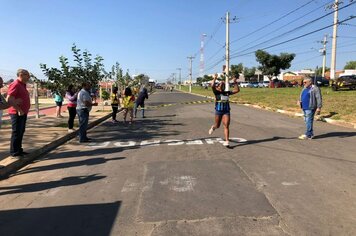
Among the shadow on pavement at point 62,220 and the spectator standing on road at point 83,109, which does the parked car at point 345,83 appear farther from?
the shadow on pavement at point 62,220

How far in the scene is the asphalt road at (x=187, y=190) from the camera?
483 centimetres

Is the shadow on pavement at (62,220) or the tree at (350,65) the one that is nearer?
the shadow on pavement at (62,220)

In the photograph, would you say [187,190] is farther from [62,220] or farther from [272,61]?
[272,61]

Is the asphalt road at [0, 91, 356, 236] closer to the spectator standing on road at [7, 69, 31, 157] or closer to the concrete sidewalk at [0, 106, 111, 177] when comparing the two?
the concrete sidewalk at [0, 106, 111, 177]

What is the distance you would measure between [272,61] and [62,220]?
8315 cm

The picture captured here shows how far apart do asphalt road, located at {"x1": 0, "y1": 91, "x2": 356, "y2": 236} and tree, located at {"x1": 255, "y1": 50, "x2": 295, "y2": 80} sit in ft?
249

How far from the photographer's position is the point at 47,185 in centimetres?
697

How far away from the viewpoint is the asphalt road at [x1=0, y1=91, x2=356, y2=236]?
4.83 m

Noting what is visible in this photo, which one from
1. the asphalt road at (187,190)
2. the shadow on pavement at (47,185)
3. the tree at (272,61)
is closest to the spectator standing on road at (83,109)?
the asphalt road at (187,190)

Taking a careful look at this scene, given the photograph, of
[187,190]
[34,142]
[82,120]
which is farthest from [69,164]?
[187,190]

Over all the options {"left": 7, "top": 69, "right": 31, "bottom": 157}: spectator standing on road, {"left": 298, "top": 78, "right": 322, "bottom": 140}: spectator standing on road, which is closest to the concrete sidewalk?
{"left": 7, "top": 69, "right": 31, "bottom": 157}: spectator standing on road

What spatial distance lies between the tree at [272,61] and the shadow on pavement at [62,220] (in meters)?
82.1

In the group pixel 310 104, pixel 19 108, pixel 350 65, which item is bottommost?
pixel 310 104

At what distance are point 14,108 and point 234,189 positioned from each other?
487 cm
